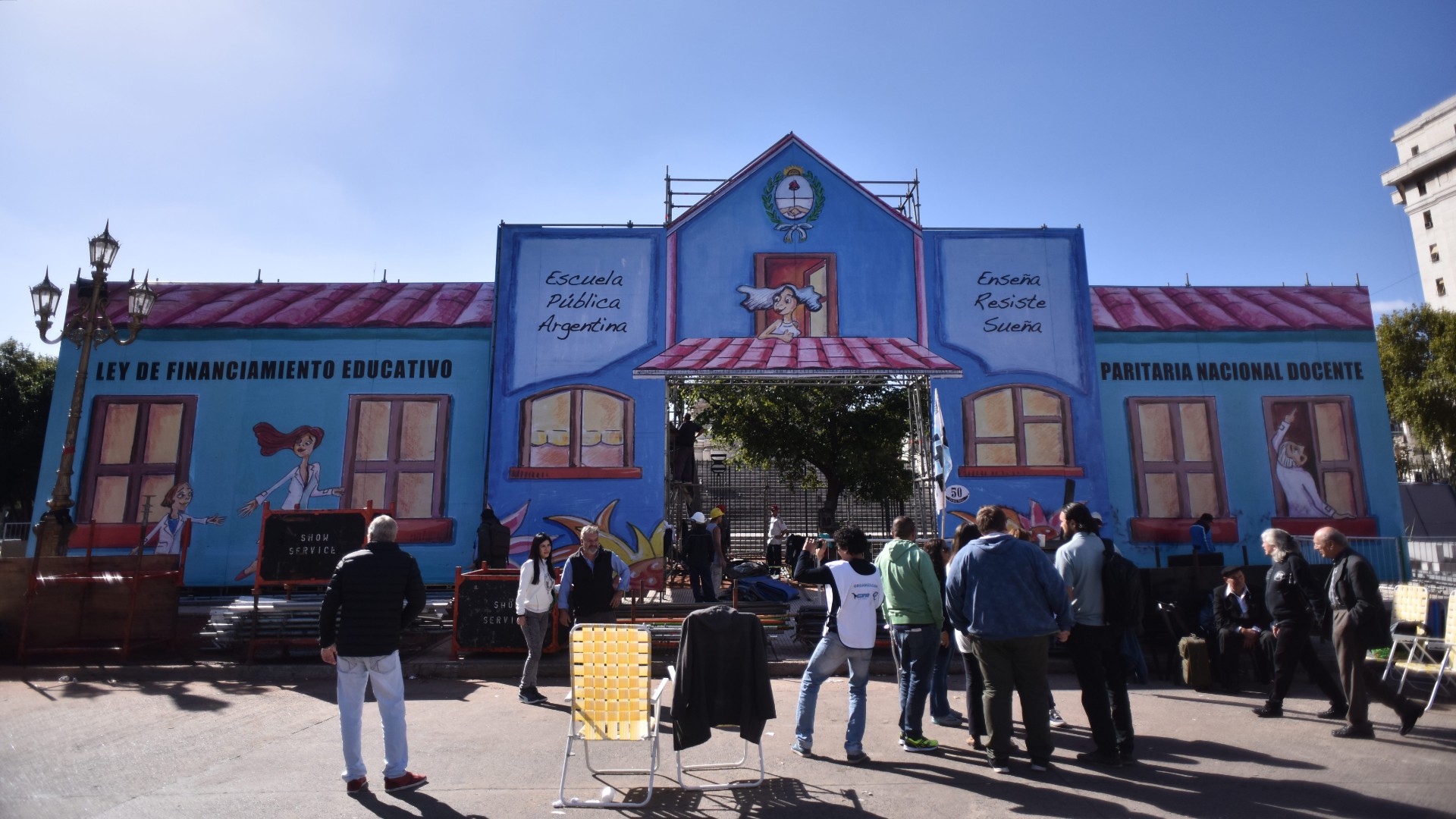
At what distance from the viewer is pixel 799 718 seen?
5.77m

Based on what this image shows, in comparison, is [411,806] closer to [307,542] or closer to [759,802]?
[759,802]

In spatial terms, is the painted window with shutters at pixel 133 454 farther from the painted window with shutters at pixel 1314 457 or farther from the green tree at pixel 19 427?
the painted window with shutters at pixel 1314 457

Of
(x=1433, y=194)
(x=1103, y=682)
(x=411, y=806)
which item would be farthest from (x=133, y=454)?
(x=1433, y=194)

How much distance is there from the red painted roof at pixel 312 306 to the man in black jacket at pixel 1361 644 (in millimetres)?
13625

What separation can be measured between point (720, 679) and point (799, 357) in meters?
9.79

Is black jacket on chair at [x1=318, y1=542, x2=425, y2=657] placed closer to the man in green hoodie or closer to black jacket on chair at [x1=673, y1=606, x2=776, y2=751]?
black jacket on chair at [x1=673, y1=606, x2=776, y2=751]

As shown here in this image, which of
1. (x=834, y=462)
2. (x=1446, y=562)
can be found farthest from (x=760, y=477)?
(x=1446, y=562)

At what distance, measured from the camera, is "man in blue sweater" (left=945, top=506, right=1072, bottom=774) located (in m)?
5.18

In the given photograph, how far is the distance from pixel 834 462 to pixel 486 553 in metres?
17.0

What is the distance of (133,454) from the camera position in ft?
47.7

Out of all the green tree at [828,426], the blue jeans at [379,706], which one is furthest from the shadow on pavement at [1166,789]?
the green tree at [828,426]

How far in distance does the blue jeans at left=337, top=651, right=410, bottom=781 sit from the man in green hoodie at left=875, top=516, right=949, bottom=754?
3.49 metres

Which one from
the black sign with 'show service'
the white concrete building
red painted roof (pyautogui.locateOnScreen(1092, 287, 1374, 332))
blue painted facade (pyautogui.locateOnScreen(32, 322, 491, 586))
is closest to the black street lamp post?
blue painted facade (pyautogui.locateOnScreen(32, 322, 491, 586))

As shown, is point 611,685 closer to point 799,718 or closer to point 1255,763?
point 799,718
